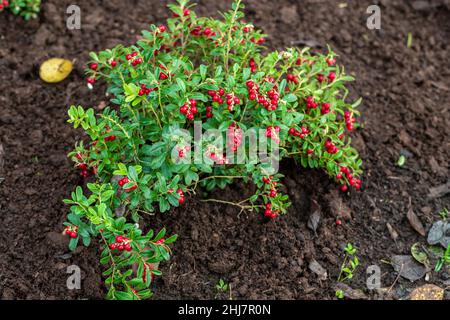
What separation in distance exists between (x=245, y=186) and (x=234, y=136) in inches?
27.1

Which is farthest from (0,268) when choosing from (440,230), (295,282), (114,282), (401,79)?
(401,79)

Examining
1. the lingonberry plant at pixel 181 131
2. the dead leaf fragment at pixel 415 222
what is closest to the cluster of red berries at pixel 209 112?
the lingonberry plant at pixel 181 131

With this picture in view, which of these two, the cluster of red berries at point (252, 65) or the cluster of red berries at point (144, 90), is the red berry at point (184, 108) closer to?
the cluster of red berries at point (144, 90)

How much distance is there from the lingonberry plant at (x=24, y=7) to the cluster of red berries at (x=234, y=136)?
7.41 feet

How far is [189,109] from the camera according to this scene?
116 inches

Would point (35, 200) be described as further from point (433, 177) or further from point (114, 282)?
point (433, 177)

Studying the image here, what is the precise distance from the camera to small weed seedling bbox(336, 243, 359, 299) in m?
3.40

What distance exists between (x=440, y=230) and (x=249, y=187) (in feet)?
3.94

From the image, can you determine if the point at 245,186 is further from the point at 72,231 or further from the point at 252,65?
the point at 72,231

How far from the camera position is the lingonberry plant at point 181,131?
113 inches

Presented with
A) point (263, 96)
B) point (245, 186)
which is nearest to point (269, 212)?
point (245, 186)

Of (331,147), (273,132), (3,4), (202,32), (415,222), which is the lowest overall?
(415,222)

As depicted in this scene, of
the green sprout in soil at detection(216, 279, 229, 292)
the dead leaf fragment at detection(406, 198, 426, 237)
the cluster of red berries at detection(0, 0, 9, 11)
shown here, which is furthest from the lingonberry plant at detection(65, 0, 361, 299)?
the cluster of red berries at detection(0, 0, 9, 11)

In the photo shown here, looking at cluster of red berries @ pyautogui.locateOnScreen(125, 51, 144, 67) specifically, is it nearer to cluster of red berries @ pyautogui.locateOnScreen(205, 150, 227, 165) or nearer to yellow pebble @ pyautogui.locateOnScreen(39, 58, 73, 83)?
cluster of red berries @ pyautogui.locateOnScreen(205, 150, 227, 165)
